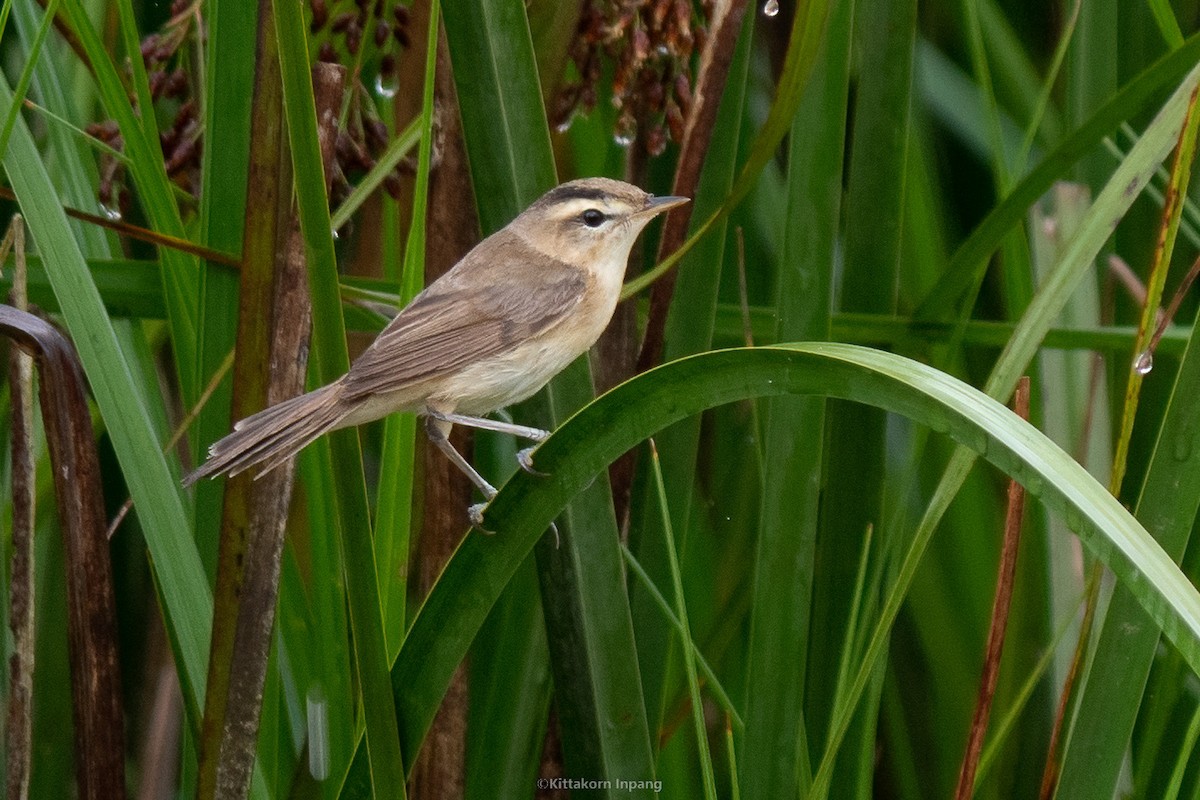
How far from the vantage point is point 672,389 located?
4.03 ft

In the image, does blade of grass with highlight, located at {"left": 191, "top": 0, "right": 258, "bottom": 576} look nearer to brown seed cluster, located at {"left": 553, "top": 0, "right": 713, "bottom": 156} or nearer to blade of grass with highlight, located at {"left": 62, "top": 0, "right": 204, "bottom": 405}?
blade of grass with highlight, located at {"left": 62, "top": 0, "right": 204, "bottom": 405}

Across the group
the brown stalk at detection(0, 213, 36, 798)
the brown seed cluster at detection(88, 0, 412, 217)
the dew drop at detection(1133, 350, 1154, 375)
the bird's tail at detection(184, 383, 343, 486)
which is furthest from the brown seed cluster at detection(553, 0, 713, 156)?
the brown stalk at detection(0, 213, 36, 798)

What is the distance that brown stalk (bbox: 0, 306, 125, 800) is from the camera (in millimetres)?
1585

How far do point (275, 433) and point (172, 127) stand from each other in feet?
2.23

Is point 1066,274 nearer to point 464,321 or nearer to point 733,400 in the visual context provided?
point 733,400

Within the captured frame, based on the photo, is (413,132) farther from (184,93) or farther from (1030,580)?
(1030,580)

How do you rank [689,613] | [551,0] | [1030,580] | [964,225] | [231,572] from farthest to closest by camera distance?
[964,225], [1030,580], [689,613], [551,0], [231,572]

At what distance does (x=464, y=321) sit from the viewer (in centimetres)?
194

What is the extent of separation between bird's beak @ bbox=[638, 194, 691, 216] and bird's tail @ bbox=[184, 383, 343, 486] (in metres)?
0.59

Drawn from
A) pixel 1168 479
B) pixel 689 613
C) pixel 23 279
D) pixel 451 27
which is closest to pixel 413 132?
pixel 451 27

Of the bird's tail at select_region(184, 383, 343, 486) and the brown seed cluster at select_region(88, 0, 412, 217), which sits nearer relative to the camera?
the bird's tail at select_region(184, 383, 343, 486)

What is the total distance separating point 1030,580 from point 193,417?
165 cm

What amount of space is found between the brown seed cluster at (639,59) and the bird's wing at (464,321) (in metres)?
0.29

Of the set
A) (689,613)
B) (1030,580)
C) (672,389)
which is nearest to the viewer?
(672,389)
